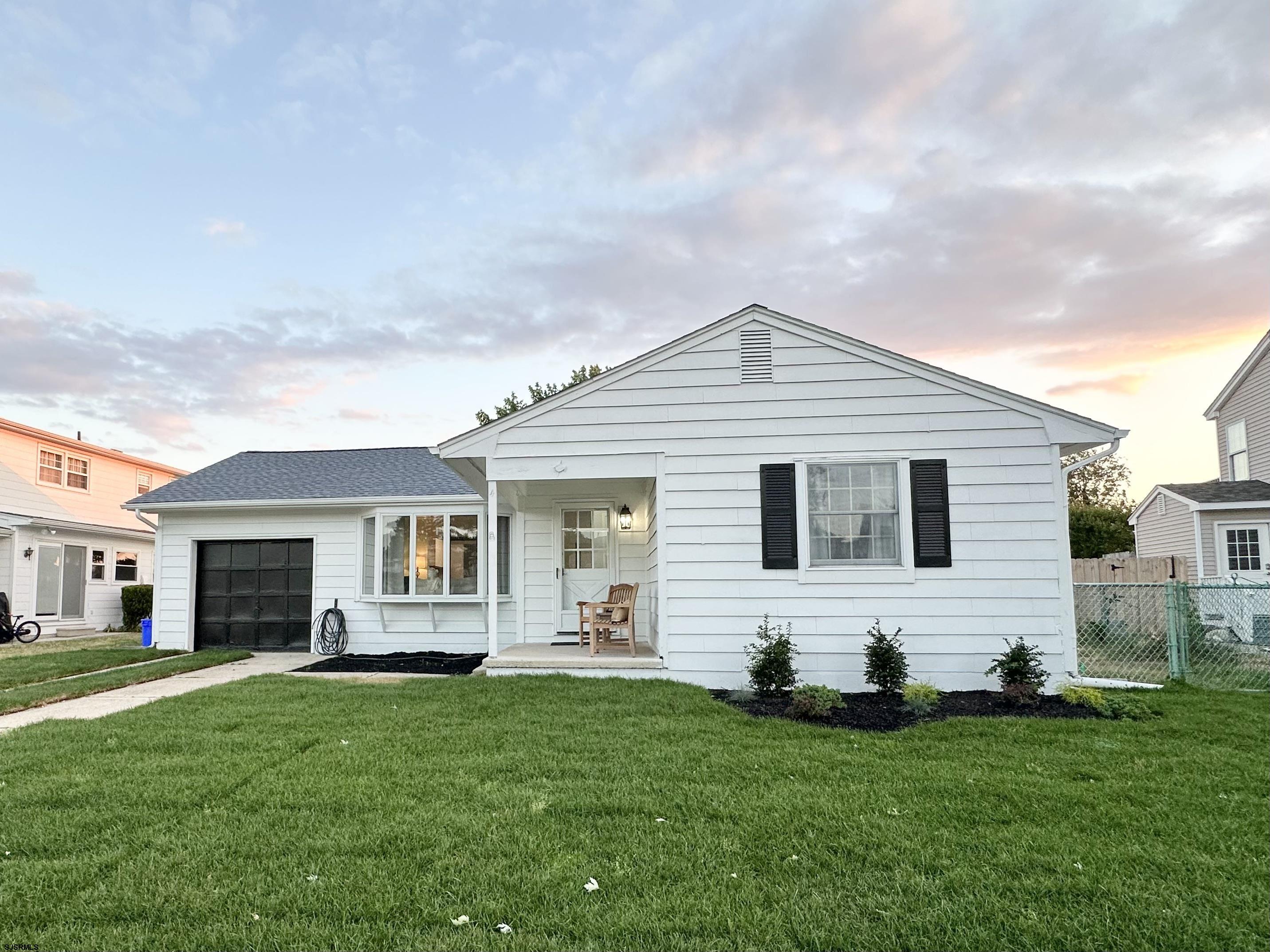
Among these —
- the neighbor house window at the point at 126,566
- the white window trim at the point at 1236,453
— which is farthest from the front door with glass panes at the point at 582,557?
the white window trim at the point at 1236,453

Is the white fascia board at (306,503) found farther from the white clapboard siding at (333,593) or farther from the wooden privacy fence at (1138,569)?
the wooden privacy fence at (1138,569)

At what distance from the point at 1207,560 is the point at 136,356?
76.6 feet

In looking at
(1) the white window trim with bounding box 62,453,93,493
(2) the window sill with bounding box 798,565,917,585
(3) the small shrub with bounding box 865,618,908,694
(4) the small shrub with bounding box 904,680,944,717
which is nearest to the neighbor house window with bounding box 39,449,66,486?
(1) the white window trim with bounding box 62,453,93,493

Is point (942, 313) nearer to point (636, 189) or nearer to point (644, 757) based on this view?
point (636, 189)

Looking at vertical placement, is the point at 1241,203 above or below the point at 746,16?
below

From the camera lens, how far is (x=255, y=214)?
37.8ft

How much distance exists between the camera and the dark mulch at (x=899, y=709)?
242 inches

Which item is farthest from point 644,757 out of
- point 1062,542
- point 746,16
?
point 746,16

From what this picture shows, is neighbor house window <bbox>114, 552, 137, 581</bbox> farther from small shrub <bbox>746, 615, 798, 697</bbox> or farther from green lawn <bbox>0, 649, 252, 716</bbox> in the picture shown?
small shrub <bbox>746, 615, 798, 697</bbox>

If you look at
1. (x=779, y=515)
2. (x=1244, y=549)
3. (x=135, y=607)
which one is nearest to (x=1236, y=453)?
(x=1244, y=549)

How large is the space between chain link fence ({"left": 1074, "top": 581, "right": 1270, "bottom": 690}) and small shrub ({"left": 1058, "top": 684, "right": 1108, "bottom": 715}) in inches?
76.3

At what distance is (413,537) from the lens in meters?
11.8

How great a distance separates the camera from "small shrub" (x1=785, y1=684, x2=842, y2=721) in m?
6.29

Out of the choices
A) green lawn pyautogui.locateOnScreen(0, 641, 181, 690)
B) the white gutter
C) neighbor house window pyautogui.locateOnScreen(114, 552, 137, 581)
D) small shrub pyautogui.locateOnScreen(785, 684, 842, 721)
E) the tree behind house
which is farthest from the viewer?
the tree behind house
